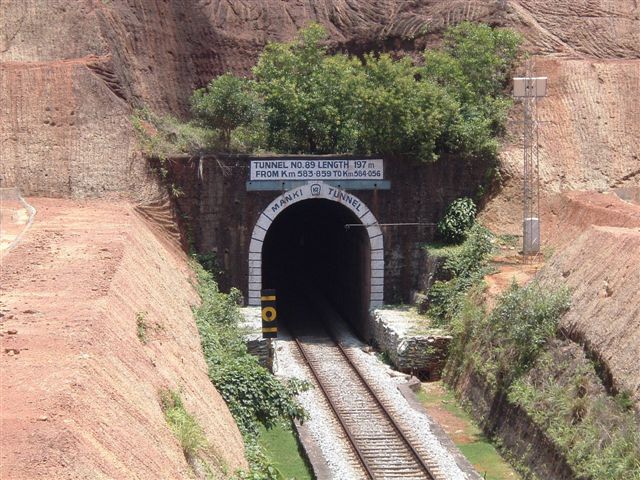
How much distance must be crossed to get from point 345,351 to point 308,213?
11222 millimetres

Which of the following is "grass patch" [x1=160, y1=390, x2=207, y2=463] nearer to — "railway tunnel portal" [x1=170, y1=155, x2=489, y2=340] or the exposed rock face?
"railway tunnel portal" [x1=170, y1=155, x2=489, y2=340]

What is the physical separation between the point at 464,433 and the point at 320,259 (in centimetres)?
1721

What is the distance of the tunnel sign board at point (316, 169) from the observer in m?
26.5

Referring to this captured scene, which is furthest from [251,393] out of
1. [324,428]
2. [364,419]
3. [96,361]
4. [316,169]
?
[316,169]

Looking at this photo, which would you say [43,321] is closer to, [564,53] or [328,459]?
[328,459]

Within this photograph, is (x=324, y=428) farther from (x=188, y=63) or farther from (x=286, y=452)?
(x=188, y=63)

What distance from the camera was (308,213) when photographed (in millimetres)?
36219

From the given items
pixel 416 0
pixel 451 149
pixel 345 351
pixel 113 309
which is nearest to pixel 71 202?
pixel 345 351

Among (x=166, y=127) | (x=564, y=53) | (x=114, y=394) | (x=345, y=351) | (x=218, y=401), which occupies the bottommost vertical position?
(x=345, y=351)

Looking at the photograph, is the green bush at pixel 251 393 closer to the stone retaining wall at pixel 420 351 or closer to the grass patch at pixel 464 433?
the grass patch at pixel 464 433

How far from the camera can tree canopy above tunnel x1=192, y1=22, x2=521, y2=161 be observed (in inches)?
1046

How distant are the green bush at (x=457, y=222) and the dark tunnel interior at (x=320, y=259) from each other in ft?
7.12

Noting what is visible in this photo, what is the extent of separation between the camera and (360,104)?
88.2ft

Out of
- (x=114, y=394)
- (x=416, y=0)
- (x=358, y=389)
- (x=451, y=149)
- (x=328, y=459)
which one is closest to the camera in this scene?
(x=114, y=394)
